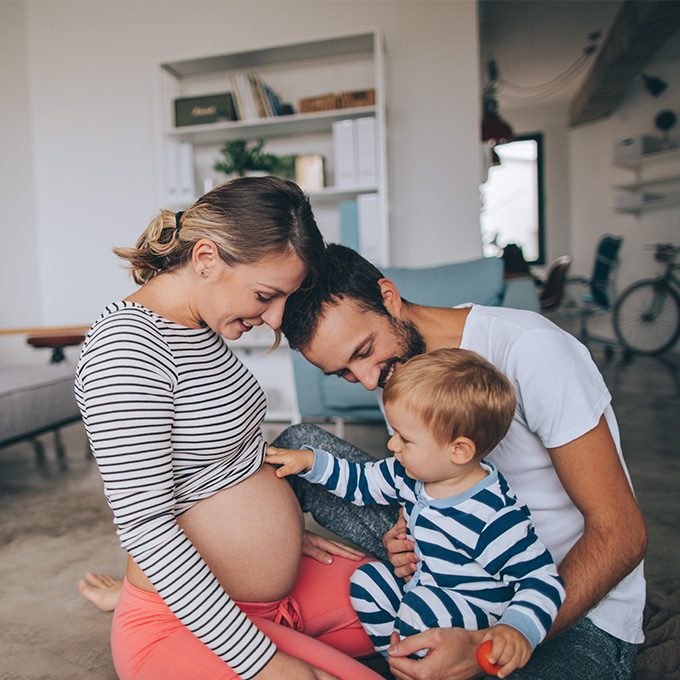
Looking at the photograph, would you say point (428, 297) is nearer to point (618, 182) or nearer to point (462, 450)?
point (462, 450)

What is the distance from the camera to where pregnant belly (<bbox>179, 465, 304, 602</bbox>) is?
89 cm

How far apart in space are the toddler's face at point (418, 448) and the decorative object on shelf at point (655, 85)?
643 centimetres

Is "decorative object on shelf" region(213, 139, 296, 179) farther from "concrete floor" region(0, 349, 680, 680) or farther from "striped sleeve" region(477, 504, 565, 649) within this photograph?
"striped sleeve" region(477, 504, 565, 649)

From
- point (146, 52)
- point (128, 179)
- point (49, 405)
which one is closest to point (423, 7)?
point (146, 52)

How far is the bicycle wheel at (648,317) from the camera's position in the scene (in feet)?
17.9

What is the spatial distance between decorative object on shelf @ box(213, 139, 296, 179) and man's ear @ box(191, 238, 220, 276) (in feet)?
8.58

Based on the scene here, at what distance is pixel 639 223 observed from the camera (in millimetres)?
6176

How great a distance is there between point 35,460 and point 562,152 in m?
7.00

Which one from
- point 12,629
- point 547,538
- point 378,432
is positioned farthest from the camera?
point 378,432

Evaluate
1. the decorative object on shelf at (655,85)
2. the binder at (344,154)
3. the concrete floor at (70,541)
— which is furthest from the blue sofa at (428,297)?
the decorative object on shelf at (655,85)

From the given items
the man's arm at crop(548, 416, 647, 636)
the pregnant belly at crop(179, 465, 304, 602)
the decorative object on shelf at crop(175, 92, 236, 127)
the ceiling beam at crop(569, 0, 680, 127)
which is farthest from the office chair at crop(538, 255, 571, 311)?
the pregnant belly at crop(179, 465, 304, 602)

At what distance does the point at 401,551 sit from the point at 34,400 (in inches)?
71.6

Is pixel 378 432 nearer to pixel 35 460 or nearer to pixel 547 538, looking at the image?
pixel 35 460

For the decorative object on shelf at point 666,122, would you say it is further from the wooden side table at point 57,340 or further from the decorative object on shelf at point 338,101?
the wooden side table at point 57,340
